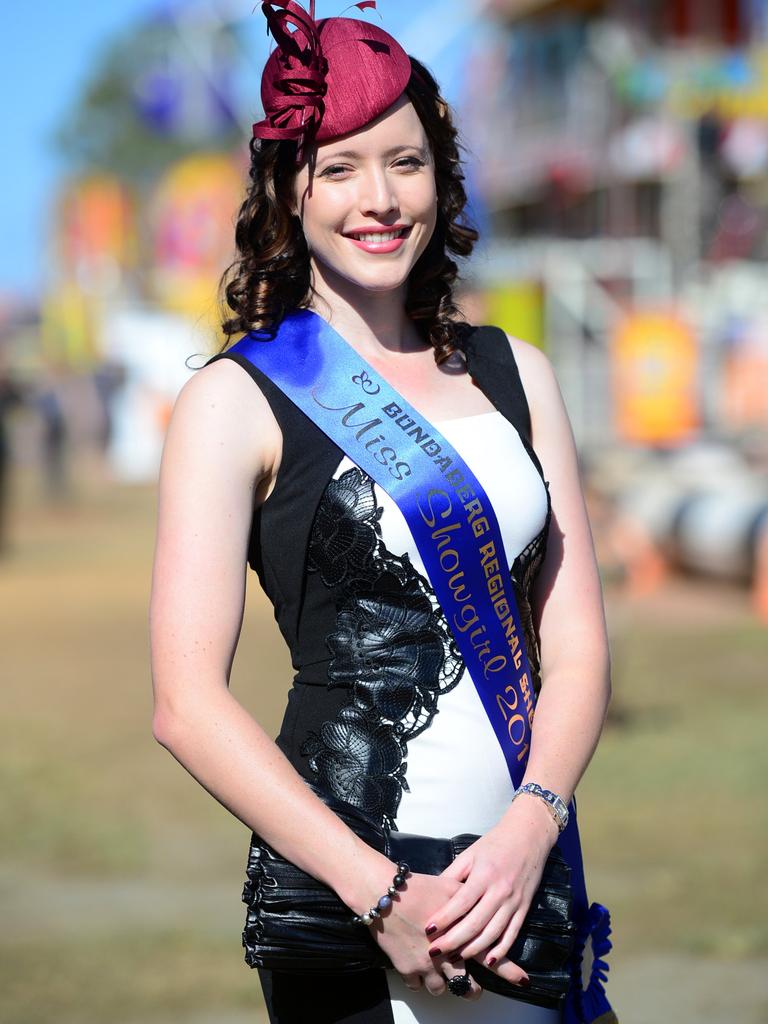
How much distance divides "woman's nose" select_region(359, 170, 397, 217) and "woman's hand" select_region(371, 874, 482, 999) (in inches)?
33.5

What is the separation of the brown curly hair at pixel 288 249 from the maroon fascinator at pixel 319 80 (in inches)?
1.8

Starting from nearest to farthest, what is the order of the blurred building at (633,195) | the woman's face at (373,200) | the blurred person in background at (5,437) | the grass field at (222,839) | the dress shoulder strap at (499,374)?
the woman's face at (373,200) < the dress shoulder strap at (499,374) < the grass field at (222,839) < the blurred person in background at (5,437) < the blurred building at (633,195)

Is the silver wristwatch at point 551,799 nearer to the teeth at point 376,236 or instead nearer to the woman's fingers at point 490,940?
the woman's fingers at point 490,940

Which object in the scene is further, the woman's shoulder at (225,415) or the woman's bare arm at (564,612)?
the woman's bare arm at (564,612)

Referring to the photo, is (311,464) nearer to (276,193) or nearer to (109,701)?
(276,193)

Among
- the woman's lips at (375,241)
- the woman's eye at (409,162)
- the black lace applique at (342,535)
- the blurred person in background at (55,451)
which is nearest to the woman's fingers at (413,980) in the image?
the black lace applique at (342,535)

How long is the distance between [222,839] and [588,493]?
7526 millimetres

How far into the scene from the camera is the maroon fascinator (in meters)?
2.06

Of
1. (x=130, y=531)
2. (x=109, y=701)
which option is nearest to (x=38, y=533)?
(x=130, y=531)

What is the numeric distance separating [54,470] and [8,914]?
17.4 m

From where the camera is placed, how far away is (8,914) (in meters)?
5.29

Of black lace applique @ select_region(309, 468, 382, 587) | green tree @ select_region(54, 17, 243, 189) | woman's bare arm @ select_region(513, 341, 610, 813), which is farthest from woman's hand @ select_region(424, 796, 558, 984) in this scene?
green tree @ select_region(54, 17, 243, 189)

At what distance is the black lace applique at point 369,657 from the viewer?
2004 millimetres

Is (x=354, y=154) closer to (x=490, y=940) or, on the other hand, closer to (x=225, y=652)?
(x=225, y=652)
